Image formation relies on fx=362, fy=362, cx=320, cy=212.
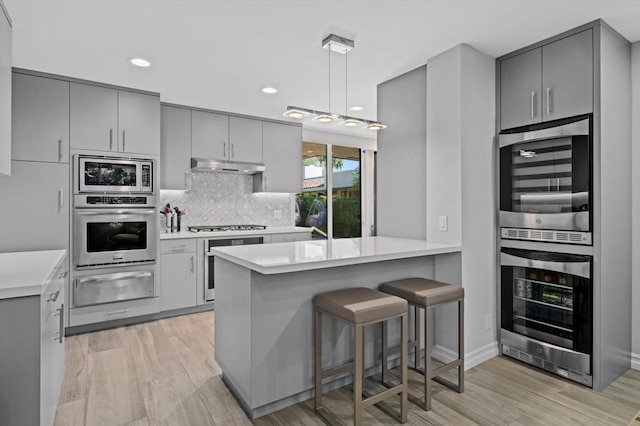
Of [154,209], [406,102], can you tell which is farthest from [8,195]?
[406,102]

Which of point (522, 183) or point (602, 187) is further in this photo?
point (522, 183)

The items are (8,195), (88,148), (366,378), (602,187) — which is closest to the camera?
(602,187)

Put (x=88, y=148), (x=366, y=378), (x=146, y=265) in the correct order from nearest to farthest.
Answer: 1. (x=366, y=378)
2. (x=88, y=148)
3. (x=146, y=265)

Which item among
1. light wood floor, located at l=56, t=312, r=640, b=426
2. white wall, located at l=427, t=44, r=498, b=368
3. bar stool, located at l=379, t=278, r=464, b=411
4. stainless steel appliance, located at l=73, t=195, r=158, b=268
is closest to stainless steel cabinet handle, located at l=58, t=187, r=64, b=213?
stainless steel appliance, located at l=73, t=195, r=158, b=268

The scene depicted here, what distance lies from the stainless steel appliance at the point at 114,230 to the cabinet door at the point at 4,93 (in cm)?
157

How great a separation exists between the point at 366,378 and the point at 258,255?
1.23m

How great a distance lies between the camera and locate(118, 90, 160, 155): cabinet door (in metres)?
3.78

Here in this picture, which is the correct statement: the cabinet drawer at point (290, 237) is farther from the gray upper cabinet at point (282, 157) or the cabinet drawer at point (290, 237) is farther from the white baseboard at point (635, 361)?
the white baseboard at point (635, 361)

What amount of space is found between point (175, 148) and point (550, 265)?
13.2 feet

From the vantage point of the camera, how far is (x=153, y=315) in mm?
3973

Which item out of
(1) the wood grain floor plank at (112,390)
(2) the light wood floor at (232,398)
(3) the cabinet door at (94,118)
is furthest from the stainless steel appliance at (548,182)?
(3) the cabinet door at (94,118)

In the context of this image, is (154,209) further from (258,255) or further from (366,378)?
(366,378)

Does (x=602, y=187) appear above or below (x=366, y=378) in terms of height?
above

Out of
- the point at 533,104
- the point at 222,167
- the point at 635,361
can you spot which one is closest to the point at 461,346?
the point at 635,361
